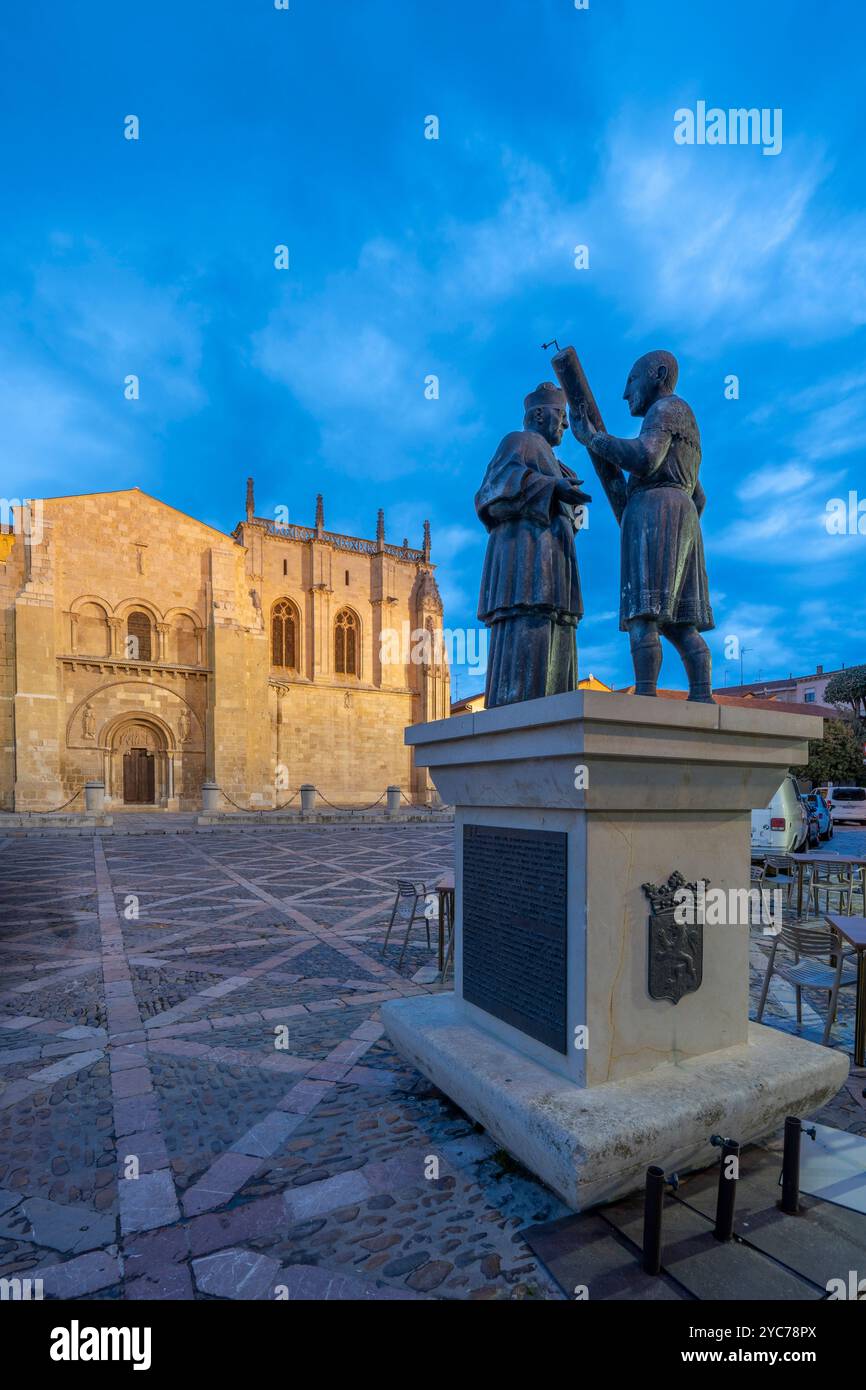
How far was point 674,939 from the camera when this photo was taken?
115 inches

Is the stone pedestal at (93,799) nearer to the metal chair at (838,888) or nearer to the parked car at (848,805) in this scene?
the metal chair at (838,888)

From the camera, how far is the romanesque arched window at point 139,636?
86.5 feet

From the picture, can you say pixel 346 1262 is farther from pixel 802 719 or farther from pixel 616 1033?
pixel 802 719

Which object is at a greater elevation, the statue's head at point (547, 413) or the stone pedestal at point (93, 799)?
the statue's head at point (547, 413)

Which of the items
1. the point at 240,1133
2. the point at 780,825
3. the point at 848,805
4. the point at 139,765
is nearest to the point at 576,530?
the point at 240,1133

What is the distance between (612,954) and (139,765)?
87.6ft

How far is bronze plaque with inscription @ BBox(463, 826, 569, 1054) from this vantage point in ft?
9.53

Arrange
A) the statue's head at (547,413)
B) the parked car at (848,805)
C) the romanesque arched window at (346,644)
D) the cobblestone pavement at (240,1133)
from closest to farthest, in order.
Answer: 1. the cobblestone pavement at (240,1133)
2. the statue's head at (547,413)
3. the parked car at (848,805)
4. the romanesque arched window at (346,644)

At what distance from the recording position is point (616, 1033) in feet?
9.23

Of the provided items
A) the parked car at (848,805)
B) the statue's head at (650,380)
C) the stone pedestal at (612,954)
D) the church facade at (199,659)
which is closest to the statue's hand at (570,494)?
the statue's head at (650,380)

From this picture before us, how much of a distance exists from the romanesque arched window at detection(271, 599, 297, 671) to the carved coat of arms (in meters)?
30.0

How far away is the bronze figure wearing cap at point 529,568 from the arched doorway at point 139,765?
81.5 ft

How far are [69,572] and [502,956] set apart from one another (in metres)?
26.9

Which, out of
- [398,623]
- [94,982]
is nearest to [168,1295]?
[94,982]
